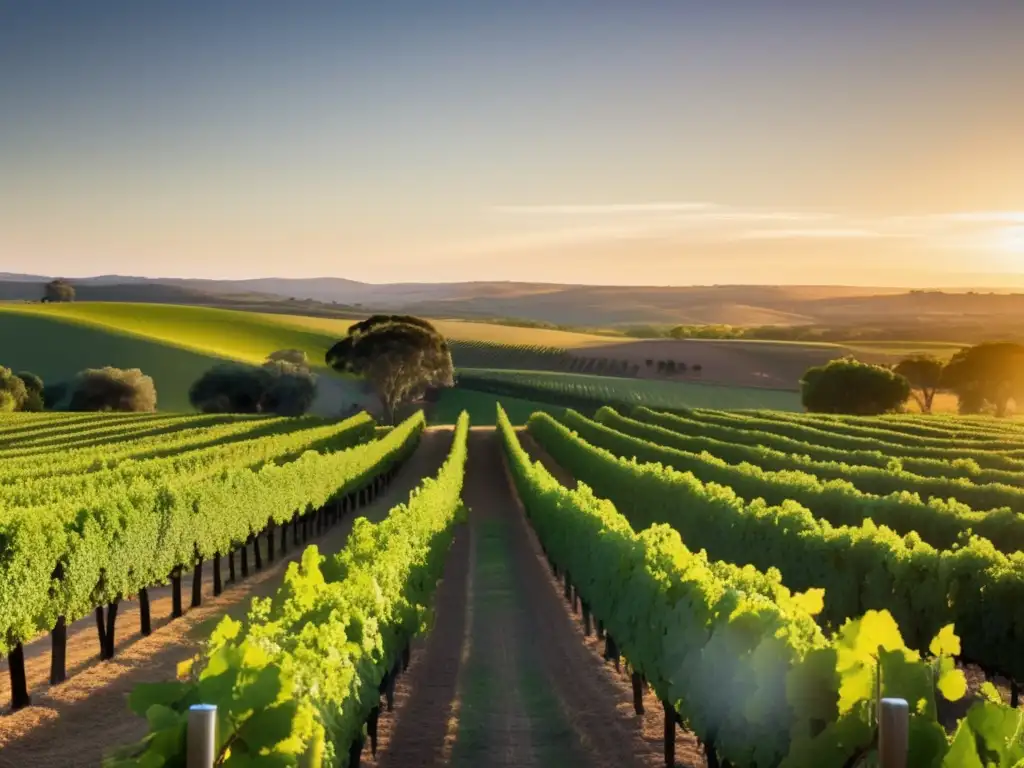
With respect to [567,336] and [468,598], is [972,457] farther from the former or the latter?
[567,336]

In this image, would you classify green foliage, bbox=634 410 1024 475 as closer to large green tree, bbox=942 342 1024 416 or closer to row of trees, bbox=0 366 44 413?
large green tree, bbox=942 342 1024 416

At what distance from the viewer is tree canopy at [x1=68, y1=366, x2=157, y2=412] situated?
83.6 m

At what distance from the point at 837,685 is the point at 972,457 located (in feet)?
115

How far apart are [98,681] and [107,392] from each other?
70633 millimetres

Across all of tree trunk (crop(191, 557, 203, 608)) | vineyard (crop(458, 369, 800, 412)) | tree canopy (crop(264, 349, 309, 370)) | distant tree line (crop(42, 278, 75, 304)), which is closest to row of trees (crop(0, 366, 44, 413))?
tree canopy (crop(264, 349, 309, 370))

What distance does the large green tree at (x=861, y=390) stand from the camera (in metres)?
84.7

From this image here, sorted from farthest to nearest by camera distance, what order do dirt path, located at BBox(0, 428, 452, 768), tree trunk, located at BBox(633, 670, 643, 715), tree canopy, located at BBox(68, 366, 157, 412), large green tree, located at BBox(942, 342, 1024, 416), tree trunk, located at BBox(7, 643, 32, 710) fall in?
1. large green tree, located at BBox(942, 342, 1024, 416)
2. tree canopy, located at BBox(68, 366, 157, 412)
3. tree trunk, located at BBox(7, 643, 32, 710)
4. tree trunk, located at BBox(633, 670, 643, 715)
5. dirt path, located at BBox(0, 428, 452, 768)

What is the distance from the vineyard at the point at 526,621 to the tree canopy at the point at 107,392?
4981cm

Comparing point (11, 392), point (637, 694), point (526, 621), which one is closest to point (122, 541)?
point (526, 621)

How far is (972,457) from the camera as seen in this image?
39.2 m

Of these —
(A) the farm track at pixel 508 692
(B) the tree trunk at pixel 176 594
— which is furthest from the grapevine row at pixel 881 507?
(B) the tree trunk at pixel 176 594

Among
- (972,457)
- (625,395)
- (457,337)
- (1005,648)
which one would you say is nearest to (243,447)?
(972,457)

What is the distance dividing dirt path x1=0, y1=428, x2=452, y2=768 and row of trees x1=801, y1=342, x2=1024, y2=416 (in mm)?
65499

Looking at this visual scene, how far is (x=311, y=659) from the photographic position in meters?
9.20
